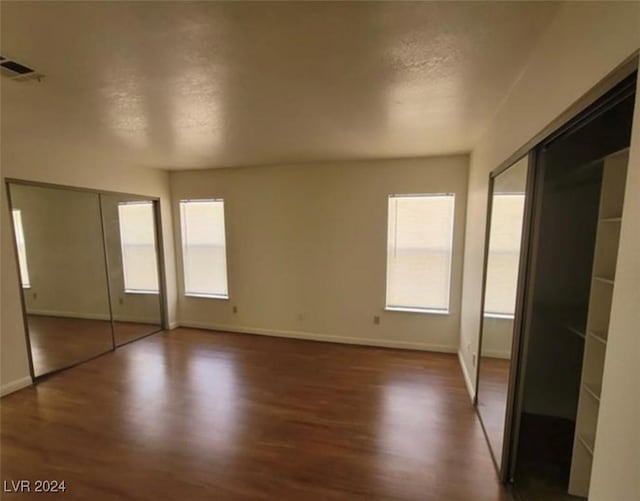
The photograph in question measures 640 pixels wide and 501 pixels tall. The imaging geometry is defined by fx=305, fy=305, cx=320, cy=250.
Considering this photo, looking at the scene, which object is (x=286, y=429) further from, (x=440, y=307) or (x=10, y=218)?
(x=10, y=218)

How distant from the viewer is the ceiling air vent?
169 centimetres

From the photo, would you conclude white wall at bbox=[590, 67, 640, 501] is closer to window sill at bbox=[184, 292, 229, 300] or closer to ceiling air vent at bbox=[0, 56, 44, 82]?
ceiling air vent at bbox=[0, 56, 44, 82]

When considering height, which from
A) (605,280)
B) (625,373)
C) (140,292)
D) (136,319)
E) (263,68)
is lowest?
(136,319)

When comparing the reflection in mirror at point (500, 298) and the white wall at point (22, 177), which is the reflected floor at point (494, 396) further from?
the white wall at point (22, 177)

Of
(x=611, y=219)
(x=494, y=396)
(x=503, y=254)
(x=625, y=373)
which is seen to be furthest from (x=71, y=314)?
(x=611, y=219)

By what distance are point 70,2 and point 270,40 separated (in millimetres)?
805

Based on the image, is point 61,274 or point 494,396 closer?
point 494,396

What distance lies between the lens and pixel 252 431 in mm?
2445

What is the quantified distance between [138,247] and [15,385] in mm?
2092

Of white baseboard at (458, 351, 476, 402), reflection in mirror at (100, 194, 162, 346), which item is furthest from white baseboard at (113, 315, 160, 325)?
white baseboard at (458, 351, 476, 402)

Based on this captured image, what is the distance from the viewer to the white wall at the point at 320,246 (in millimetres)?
3955

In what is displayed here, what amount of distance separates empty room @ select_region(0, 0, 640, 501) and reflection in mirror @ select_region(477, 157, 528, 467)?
0.10 ft

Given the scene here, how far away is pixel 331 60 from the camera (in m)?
1.64

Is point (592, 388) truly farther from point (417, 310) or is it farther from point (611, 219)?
point (417, 310)
